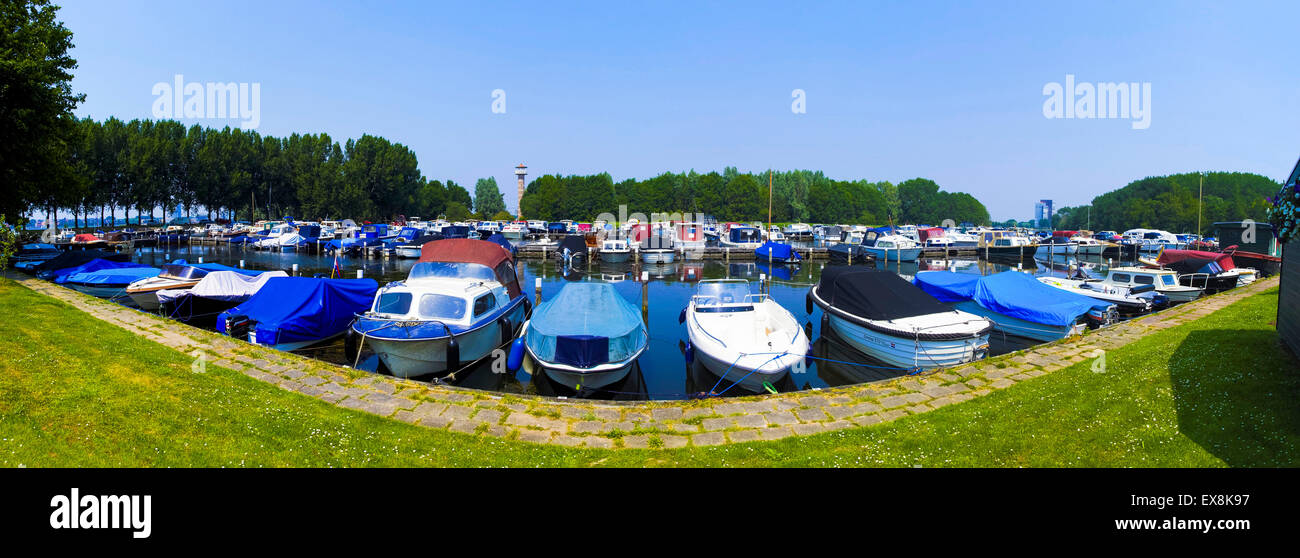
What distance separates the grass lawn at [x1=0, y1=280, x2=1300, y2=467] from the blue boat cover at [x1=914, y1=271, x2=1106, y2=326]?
939cm

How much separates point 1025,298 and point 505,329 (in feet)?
62.7

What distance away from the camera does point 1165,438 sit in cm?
724

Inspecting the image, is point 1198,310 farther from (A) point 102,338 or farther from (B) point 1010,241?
(B) point 1010,241

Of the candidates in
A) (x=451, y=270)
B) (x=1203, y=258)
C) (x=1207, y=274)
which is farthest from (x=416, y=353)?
(x=1203, y=258)

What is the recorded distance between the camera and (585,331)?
14492mm

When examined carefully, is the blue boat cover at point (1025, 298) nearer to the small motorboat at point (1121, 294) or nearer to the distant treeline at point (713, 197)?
the small motorboat at point (1121, 294)

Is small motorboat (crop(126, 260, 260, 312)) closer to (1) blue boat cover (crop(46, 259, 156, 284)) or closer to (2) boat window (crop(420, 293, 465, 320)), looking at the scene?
(1) blue boat cover (crop(46, 259, 156, 284))

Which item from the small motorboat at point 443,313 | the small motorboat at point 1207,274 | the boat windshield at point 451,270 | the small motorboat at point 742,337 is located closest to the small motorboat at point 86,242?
the boat windshield at point 451,270

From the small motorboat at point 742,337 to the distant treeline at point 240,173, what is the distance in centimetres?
8790

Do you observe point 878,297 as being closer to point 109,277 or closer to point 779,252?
point 109,277

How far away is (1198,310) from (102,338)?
29.7 metres

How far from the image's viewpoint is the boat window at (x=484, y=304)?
680 inches
